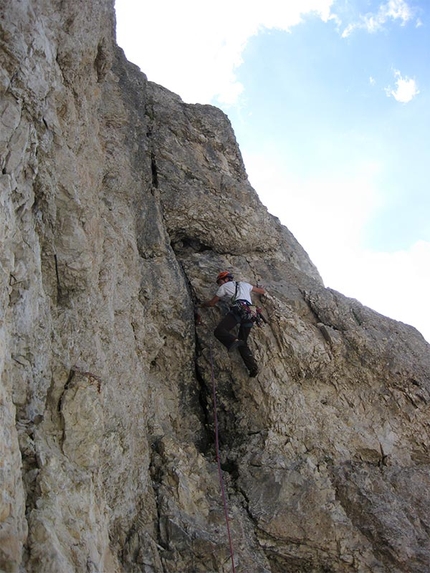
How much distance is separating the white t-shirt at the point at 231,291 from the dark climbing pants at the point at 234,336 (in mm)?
369

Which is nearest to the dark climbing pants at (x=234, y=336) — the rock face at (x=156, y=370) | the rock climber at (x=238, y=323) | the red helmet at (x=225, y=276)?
the rock climber at (x=238, y=323)

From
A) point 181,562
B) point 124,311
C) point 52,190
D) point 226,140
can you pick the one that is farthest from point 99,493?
point 226,140

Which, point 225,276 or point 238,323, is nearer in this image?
point 238,323

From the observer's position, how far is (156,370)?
8.60 meters

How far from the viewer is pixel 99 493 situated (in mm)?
5492

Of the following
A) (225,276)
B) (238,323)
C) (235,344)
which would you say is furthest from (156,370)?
(225,276)

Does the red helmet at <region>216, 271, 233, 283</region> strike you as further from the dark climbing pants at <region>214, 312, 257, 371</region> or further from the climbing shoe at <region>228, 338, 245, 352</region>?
the climbing shoe at <region>228, 338, 245, 352</region>

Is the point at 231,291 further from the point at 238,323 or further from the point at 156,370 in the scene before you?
the point at 156,370

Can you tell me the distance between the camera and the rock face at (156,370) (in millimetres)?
4871

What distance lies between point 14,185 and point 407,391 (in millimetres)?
7790

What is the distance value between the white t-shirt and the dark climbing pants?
0.37m

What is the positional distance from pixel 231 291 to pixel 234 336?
2.70 feet

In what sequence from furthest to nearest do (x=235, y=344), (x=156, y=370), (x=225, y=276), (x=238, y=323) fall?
(x=225, y=276)
(x=238, y=323)
(x=156, y=370)
(x=235, y=344)

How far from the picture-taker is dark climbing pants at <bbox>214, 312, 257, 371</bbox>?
8586 mm
